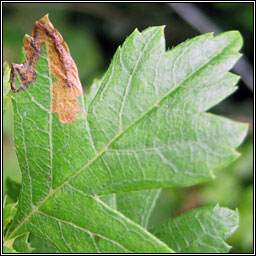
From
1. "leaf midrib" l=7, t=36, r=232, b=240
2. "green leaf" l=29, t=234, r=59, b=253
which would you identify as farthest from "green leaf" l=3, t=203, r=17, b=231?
"green leaf" l=29, t=234, r=59, b=253

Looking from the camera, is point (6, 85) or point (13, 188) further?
point (13, 188)

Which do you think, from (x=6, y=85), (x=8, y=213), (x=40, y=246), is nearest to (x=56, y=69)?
(x=6, y=85)

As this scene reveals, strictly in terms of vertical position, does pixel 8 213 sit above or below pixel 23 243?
above

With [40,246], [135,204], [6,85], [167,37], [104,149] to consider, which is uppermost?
[167,37]

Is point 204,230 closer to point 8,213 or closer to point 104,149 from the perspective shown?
point 104,149

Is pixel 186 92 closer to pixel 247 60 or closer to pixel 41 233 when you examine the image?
pixel 41 233

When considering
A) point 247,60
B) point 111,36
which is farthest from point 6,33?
point 247,60

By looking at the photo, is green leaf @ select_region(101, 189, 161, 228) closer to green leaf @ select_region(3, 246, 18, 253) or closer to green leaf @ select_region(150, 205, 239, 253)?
green leaf @ select_region(150, 205, 239, 253)
